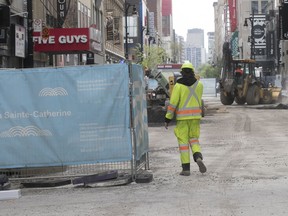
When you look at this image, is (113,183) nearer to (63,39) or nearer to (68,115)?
(68,115)

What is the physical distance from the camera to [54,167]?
931 centimetres

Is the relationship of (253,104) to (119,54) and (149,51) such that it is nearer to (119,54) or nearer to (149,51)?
(119,54)

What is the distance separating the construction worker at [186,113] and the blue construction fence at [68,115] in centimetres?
79

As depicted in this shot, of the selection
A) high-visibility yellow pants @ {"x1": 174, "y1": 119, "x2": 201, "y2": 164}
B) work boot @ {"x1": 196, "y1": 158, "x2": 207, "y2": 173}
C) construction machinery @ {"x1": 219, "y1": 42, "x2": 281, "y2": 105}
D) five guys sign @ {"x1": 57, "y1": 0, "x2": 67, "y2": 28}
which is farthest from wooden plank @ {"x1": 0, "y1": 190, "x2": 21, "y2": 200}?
construction machinery @ {"x1": 219, "y1": 42, "x2": 281, "y2": 105}

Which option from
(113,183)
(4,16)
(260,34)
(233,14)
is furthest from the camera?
(233,14)

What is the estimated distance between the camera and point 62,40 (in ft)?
83.5

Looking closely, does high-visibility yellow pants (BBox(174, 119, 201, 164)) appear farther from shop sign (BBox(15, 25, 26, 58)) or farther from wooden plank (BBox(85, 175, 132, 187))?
shop sign (BBox(15, 25, 26, 58))

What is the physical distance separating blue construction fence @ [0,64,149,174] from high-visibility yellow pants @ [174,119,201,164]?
2.65 ft

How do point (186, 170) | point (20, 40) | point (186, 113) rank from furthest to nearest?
1. point (20, 40)
2. point (186, 170)
3. point (186, 113)

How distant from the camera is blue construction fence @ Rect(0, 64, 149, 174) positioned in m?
8.80

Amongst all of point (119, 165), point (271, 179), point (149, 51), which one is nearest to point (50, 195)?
point (119, 165)

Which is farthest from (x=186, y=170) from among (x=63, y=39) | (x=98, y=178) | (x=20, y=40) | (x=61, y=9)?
(x=61, y=9)

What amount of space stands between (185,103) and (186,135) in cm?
53

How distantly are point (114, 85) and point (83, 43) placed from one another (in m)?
17.2
